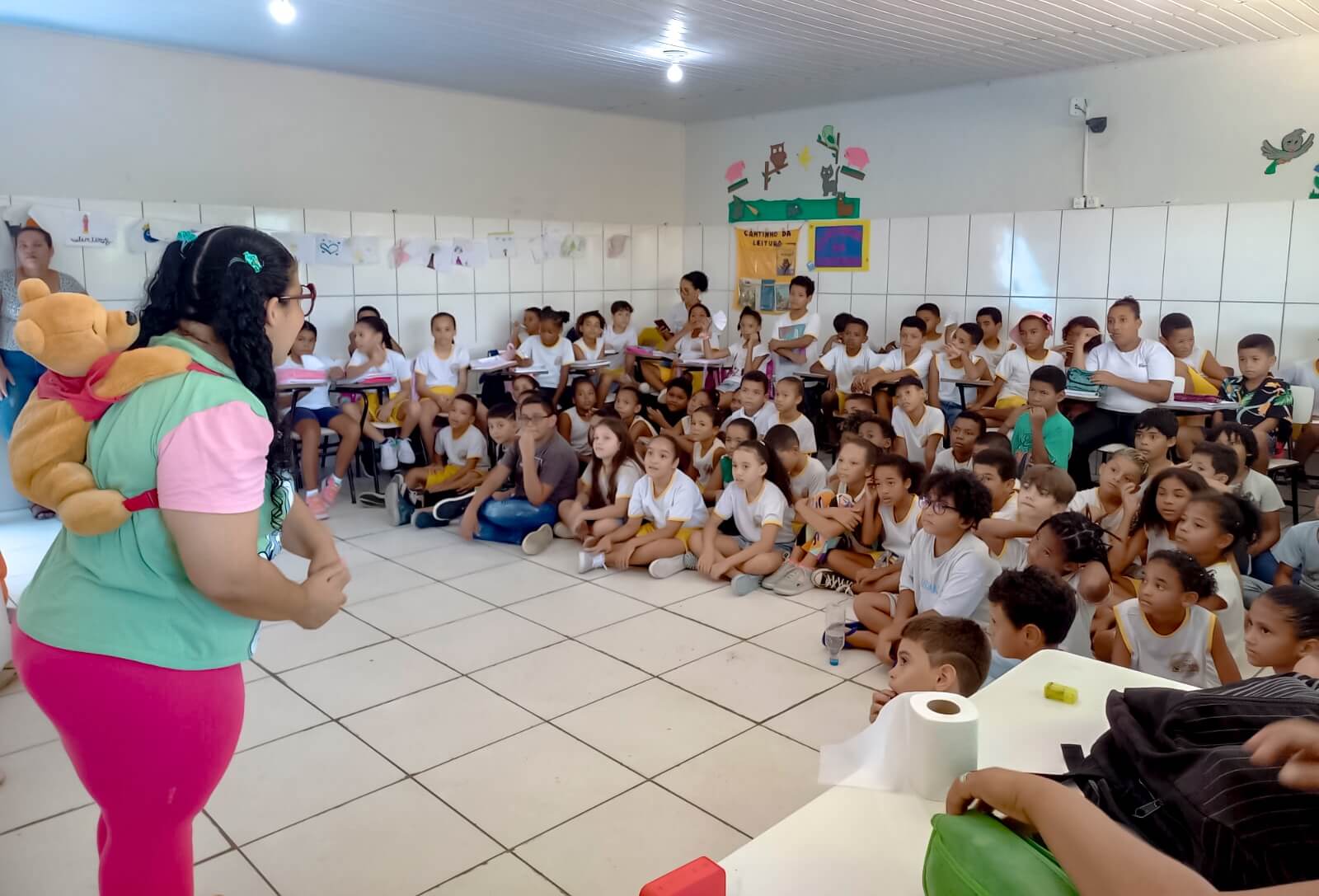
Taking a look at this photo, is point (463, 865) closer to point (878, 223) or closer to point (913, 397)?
point (913, 397)

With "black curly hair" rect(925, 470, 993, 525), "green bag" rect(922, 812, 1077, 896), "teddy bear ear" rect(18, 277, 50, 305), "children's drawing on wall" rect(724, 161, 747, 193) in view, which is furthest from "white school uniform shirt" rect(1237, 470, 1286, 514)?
"children's drawing on wall" rect(724, 161, 747, 193)

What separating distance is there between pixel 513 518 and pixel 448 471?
2.91ft

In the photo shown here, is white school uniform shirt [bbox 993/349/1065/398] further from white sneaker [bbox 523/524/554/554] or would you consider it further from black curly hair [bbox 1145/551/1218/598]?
black curly hair [bbox 1145/551/1218/598]

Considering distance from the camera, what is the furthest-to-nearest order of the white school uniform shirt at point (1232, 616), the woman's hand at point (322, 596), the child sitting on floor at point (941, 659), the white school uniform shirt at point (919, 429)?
the white school uniform shirt at point (919, 429) → the white school uniform shirt at point (1232, 616) → the child sitting on floor at point (941, 659) → the woman's hand at point (322, 596)

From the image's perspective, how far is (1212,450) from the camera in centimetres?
343

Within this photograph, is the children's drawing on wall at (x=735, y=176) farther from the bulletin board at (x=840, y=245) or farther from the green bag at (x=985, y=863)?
the green bag at (x=985, y=863)

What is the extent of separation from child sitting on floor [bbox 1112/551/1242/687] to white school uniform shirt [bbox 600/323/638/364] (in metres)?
4.97

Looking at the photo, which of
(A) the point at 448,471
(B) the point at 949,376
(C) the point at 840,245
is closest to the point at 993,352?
(B) the point at 949,376

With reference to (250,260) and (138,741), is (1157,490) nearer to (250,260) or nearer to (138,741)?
(250,260)

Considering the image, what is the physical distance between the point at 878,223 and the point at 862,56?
164 cm

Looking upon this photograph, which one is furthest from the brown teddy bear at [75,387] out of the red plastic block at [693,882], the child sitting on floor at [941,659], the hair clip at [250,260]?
the child sitting on floor at [941,659]

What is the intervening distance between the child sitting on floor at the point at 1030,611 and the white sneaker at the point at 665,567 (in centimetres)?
185

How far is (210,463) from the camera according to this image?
1.24 meters

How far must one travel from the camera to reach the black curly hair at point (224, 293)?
1.37 meters
